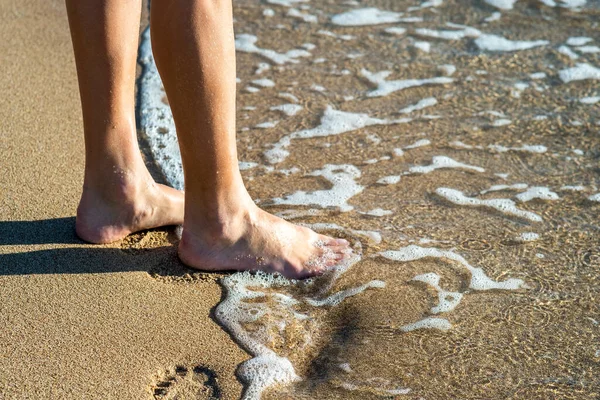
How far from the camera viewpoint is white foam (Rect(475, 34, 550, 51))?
12.4ft

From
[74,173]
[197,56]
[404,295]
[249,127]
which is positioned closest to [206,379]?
[404,295]

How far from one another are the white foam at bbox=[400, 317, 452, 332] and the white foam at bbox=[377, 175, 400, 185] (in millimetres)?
792

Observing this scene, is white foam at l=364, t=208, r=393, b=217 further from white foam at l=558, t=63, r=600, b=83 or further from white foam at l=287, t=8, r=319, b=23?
white foam at l=287, t=8, r=319, b=23

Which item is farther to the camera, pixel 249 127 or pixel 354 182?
pixel 249 127

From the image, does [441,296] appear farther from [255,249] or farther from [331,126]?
[331,126]

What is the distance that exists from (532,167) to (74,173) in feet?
5.51

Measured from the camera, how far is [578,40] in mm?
3885

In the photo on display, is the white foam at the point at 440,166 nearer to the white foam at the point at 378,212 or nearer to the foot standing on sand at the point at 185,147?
the white foam at the point at 378,212

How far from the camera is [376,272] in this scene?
2227 millimetres

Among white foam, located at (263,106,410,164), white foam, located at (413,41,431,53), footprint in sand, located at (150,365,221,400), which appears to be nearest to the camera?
footprint in sand, located at (150,365,221,400)

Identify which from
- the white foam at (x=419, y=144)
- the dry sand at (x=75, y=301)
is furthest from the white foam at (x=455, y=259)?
the white foam at (x=419, y=144)

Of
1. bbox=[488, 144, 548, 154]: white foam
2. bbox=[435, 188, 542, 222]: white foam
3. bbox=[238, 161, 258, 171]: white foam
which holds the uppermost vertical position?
bbox=[238, 161, 258, 171]: white foam

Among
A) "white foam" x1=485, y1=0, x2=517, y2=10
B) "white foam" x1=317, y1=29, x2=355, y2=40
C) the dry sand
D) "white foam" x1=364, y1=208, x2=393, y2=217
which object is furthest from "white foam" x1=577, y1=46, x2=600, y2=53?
the dry sand

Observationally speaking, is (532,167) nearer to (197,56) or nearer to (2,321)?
(197,56)
